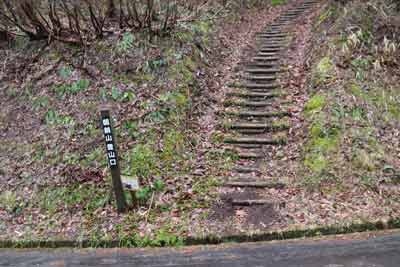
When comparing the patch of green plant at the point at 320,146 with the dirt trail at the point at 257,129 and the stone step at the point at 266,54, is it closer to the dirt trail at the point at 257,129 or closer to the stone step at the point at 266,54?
the dirt trail at the point at 257,129

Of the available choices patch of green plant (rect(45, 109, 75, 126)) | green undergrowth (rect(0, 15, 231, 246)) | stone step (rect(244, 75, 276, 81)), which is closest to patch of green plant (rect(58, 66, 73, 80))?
green undergrowth (rect(0, 15, 231, 246))

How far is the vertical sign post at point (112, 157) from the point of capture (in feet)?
18.1

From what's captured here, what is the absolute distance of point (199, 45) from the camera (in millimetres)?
10273

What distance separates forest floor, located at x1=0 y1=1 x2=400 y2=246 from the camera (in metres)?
5.80

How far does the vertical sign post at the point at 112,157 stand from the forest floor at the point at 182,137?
10.6 inches

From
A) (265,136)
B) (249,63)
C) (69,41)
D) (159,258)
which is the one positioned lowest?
(159,258)

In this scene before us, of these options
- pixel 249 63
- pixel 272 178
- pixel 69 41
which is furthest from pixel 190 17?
pixel 272 178

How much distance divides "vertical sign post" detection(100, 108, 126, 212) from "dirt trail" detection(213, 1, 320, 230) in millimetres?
1485

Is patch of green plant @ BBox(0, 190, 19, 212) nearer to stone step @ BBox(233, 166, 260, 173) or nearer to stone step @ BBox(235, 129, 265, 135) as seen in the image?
stone step @ BBox(233, 166, 260, 173)

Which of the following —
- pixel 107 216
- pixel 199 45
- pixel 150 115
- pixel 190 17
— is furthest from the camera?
pixel 190 17

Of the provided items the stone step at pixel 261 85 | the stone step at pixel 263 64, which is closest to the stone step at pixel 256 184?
the stone step at pixel 261 85

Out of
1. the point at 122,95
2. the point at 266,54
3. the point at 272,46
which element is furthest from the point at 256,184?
the point at 272,46

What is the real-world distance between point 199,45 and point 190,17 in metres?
1.35

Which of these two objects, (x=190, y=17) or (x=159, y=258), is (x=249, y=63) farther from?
(x=159, y=258)
